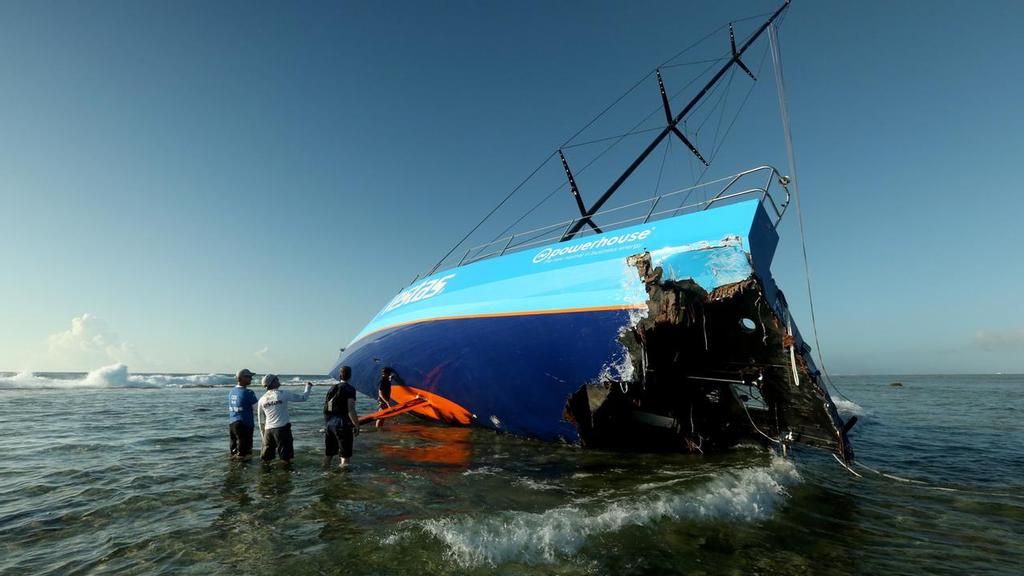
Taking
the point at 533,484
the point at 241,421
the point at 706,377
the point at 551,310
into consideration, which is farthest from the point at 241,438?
the point at 706,377

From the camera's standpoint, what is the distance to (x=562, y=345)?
7.50 metres

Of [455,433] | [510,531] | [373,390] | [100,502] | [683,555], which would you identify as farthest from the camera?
[373,390]

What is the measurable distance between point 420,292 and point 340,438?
467cm

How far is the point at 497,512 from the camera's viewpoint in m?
5.36

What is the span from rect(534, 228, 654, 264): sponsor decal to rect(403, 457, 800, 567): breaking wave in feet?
13.0

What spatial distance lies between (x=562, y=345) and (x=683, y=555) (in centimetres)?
366

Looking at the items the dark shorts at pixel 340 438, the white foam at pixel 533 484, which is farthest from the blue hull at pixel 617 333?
the dark shorts at pixel 340 438

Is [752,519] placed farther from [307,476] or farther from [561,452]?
[307,476]

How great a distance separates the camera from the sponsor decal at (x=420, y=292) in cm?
1098

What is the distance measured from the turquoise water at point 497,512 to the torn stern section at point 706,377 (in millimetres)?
705

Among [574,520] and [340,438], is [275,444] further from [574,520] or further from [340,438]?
[574,520]

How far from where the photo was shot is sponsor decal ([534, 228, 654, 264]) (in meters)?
7.50

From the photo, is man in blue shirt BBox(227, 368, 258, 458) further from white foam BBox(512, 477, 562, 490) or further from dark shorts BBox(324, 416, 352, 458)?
white foam BBox(512, 477, 562, 490)

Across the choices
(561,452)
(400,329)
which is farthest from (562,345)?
(400,329)
